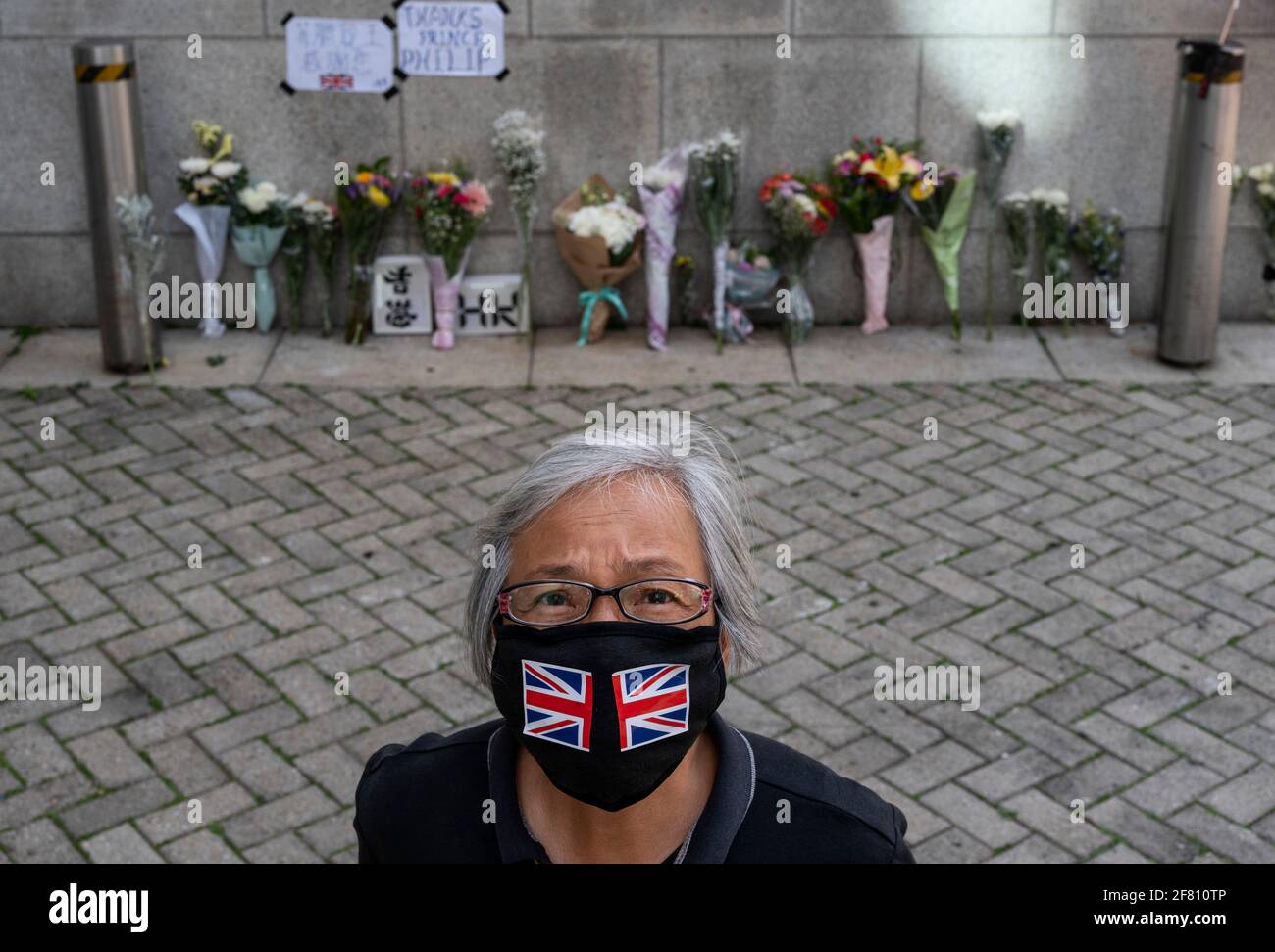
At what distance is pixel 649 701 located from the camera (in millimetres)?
2367

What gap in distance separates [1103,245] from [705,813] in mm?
7336

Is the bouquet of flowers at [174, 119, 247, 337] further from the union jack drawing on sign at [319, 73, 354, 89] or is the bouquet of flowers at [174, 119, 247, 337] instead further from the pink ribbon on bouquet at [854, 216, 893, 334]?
the pink ribbon on bouquet at [854, 216, 893, 334]

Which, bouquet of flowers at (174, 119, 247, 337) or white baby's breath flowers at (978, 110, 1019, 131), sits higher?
white baby's breath flowers at (978, 110, 1019, 131)

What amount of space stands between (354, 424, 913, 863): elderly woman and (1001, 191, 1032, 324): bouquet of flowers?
22.9 feet

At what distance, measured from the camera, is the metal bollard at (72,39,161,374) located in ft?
27.0

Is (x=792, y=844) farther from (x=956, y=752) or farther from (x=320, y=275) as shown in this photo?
(x=320, y=275)

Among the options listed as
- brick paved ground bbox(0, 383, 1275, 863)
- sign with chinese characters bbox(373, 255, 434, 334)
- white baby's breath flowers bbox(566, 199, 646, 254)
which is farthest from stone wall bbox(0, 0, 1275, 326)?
brick paved ground bbox(0, 383, 1275, 863)

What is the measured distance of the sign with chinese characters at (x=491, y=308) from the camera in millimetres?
9195

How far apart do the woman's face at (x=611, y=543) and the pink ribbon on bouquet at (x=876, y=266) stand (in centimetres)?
690

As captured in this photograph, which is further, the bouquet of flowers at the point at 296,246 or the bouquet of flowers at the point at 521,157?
the bouquet of flowers at the point at 296,246

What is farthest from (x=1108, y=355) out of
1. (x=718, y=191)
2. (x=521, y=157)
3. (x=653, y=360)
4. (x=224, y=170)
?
(x=224, y=170)

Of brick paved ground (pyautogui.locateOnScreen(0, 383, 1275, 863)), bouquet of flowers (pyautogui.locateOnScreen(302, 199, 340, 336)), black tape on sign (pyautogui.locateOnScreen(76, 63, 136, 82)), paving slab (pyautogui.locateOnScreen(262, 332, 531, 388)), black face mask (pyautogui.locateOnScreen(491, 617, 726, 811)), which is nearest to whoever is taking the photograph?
black face mask (pyautogui.locateOnScreen(491, 617, 726, 811))

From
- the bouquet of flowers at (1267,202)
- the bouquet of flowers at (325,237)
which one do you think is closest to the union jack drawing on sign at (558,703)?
the bouquet of flowers at (325,237)

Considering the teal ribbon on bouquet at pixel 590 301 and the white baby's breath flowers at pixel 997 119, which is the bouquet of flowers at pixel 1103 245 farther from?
the teal ribbon on bouquet at pixel 590 301
